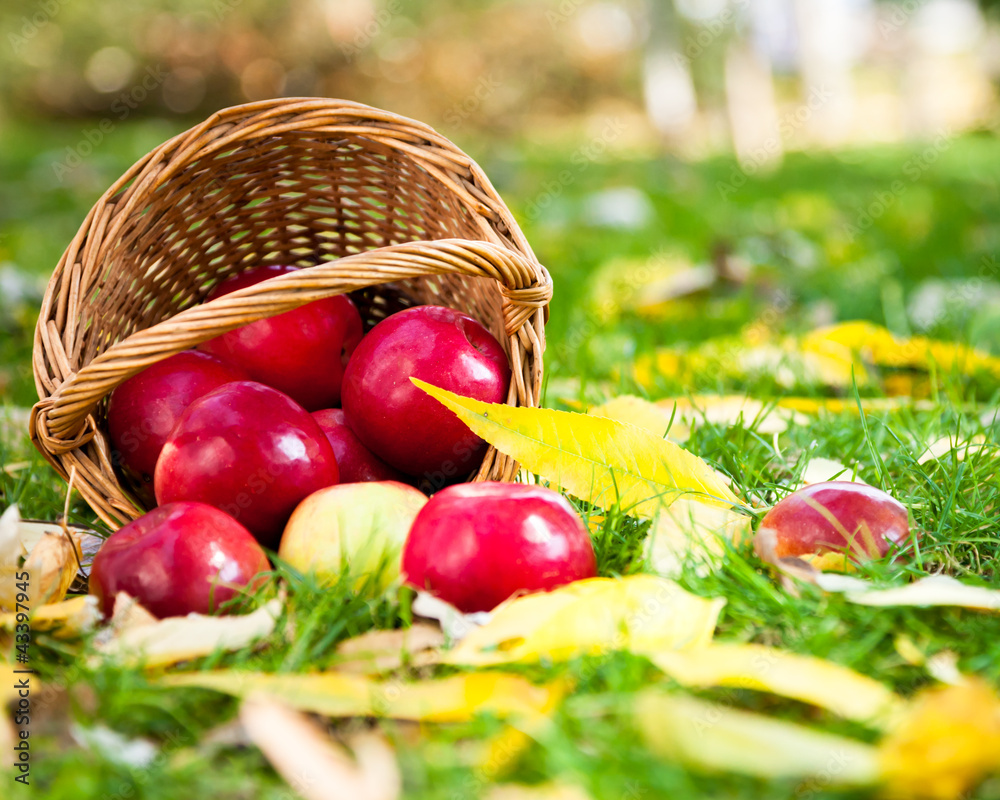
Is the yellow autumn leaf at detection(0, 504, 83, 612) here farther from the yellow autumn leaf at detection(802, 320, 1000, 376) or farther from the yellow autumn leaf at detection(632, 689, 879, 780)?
the yellow autumn leaf at detection(802, 320, 1000, 376)

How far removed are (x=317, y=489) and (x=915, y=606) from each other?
0.85 m

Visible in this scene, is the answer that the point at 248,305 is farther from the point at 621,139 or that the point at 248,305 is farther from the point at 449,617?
the point at 621,139

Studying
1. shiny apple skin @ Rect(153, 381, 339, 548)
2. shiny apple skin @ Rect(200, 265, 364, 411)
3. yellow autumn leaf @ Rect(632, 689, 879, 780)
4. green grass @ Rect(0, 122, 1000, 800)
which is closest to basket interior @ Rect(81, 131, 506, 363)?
shiny apple skin @ Rect(200, 265, 364, 411)

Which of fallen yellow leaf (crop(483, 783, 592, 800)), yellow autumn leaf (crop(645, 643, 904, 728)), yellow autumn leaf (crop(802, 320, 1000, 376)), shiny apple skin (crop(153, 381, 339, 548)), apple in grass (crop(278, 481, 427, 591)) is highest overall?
shiny apple skin (crop(153, 381, 339, 548))

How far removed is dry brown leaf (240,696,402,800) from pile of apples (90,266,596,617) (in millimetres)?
290

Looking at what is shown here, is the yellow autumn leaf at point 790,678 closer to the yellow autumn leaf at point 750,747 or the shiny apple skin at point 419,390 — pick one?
the yellow autumn leaf at point 750,747

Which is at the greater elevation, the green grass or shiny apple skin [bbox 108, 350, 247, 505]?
shiny apple skin [bbox 108, 350, 247, 505]

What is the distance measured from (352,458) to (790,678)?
847 millimetres

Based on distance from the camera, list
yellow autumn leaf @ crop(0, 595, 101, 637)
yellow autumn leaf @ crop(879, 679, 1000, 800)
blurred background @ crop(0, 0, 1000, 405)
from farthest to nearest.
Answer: blurred background @ crop(0, 0, 1000, 405), yellow autumn leaf @ crop(0, 595, 101, 637), yellow autumn leaf @ crop(879, 679, 1000, 800)

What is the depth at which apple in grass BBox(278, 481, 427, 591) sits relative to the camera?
1.21 metres

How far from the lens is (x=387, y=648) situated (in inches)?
41.6

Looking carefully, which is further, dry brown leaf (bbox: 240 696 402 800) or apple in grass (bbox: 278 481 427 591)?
apple in grass (bbox: 278 481 427 591)

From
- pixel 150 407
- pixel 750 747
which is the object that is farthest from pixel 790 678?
pixel 150 407

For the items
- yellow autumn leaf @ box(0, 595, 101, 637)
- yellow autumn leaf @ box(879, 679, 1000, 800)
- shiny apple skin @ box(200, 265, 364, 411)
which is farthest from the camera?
shiny apple skin @ box(200, 265, 364, 411)
